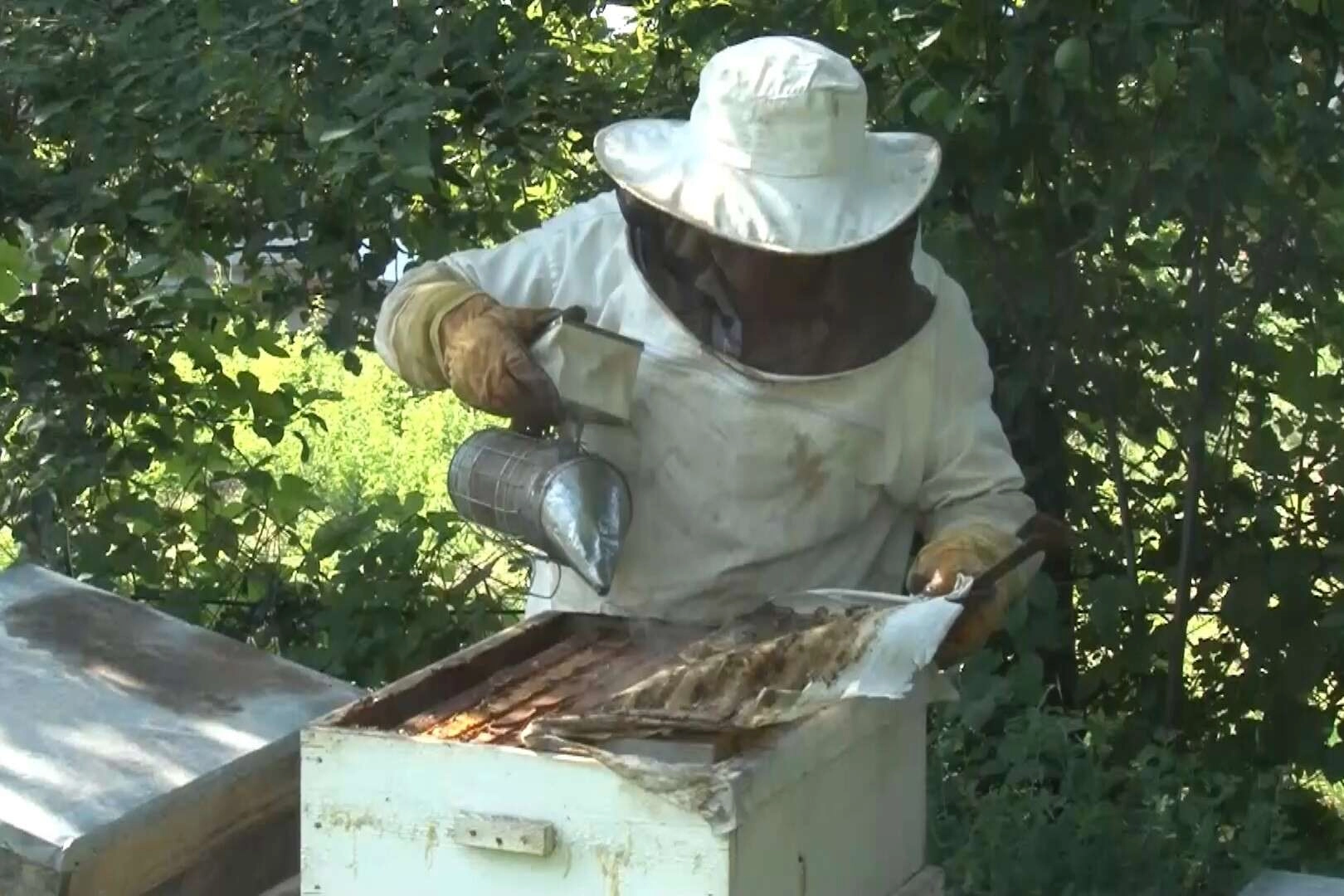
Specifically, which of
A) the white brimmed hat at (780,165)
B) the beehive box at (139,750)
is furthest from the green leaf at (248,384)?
the white brimmed hat at (780,165)

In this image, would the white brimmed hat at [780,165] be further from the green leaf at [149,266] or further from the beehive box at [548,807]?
the green leaf at [149,266]

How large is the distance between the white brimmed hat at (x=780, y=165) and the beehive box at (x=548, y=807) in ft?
1.72

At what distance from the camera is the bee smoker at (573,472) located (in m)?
2.04

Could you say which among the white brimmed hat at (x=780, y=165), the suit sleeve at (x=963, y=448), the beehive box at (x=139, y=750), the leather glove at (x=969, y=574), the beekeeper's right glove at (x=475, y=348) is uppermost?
the white brimmed hat at (x=780, y=165)

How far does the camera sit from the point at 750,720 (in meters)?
1.71

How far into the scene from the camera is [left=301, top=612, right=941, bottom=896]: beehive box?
1.60 metres

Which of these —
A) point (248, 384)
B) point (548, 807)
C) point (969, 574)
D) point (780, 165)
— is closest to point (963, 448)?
point (969, 574)

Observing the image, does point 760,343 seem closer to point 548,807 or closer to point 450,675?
point 450,675

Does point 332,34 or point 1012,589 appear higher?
point 332,34

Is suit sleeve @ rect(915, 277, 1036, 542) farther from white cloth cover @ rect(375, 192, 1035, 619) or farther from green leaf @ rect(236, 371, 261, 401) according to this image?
green leaf @ rect(236, 371, 261, 401)

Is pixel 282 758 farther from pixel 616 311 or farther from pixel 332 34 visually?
pixel 332 34


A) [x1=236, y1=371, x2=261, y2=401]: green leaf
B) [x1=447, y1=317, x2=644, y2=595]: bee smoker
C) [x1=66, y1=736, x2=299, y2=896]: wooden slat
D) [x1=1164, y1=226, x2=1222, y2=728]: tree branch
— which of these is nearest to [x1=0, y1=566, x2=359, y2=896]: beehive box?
[x1=66, y1=736, x2=299, y2=896]: wooden slat

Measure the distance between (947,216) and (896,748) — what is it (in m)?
1.61

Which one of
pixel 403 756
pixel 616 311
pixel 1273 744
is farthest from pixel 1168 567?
pixel 403 756
